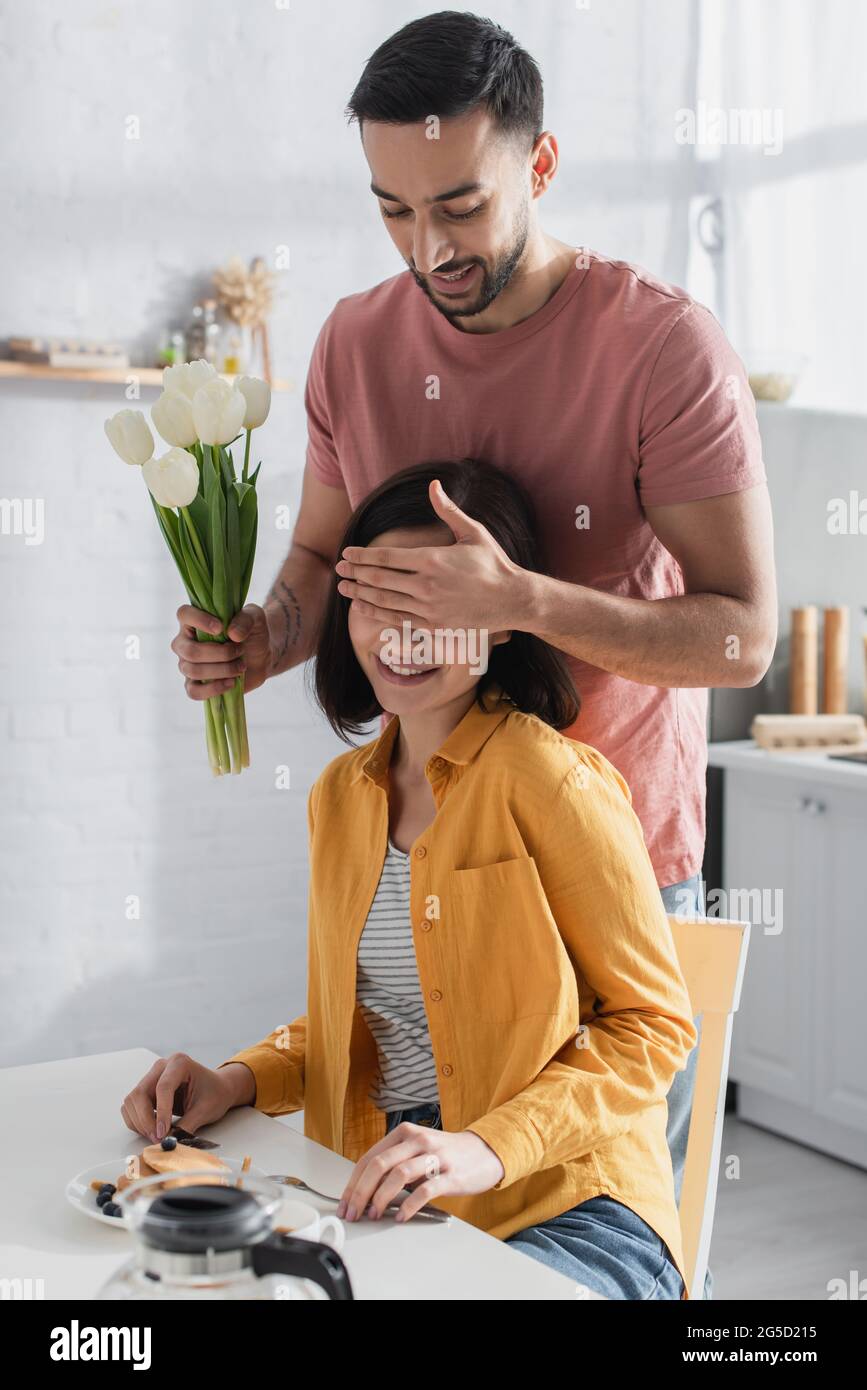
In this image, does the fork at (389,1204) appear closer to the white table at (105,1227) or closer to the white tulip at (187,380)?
the white table at (105,1227)

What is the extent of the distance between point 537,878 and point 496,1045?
0.16m

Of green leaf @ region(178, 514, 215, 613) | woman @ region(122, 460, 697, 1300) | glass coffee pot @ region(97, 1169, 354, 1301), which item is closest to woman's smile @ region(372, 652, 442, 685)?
woman @ region(122, 460, 697, 1300)

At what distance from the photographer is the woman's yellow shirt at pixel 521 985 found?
1.25m

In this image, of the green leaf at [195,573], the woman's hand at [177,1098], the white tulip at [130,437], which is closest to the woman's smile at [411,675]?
the green leaf at [195,573]

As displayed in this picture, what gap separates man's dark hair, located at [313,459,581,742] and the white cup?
621 mm

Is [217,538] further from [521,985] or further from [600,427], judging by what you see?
[521,985]

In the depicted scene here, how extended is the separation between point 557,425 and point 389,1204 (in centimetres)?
92

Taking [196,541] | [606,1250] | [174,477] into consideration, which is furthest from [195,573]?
[606,1250]

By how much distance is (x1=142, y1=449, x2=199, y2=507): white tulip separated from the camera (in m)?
1.38

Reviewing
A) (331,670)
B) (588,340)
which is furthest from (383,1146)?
(588,340)

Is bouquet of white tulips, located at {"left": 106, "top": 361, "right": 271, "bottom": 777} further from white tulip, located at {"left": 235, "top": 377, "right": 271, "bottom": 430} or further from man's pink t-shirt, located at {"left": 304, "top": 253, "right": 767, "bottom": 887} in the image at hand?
man's pink t-shirt, located at {"left": 304, "top": 253, "right": 767, "bottom": 887}

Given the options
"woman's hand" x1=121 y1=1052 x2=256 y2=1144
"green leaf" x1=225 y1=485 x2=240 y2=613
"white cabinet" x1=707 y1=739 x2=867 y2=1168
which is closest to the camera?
"woman's hand" x1=121 y1=1052 x2=256 y2=1144

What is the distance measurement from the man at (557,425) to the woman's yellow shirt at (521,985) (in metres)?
0.17
